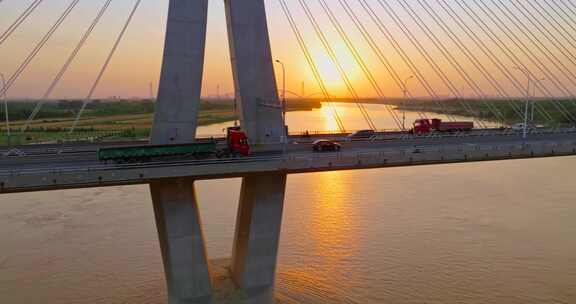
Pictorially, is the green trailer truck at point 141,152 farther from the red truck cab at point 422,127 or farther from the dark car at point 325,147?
the red truck cab at point 422,127

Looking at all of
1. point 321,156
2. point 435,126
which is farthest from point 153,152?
point 435,126

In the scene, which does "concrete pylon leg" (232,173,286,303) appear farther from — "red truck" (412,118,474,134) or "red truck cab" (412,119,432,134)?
"red truck" (412,118,474,134)

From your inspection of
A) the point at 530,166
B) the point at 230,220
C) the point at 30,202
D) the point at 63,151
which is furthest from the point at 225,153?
the point at 530,166

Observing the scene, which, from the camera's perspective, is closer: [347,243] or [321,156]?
[321,156]

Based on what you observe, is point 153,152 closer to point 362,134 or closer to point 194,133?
point 194,133

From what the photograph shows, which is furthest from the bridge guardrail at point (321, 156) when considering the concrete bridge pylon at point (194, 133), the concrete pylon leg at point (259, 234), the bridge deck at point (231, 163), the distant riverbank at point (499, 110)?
the distant riverbank at point (499, 110)

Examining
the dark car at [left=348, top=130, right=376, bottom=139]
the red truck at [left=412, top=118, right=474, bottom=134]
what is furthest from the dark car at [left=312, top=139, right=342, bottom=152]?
the red truck at [left=412, top=118, right=474, bottom=134]

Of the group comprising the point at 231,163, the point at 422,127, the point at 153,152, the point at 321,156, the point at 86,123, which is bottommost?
the point at 231,163
